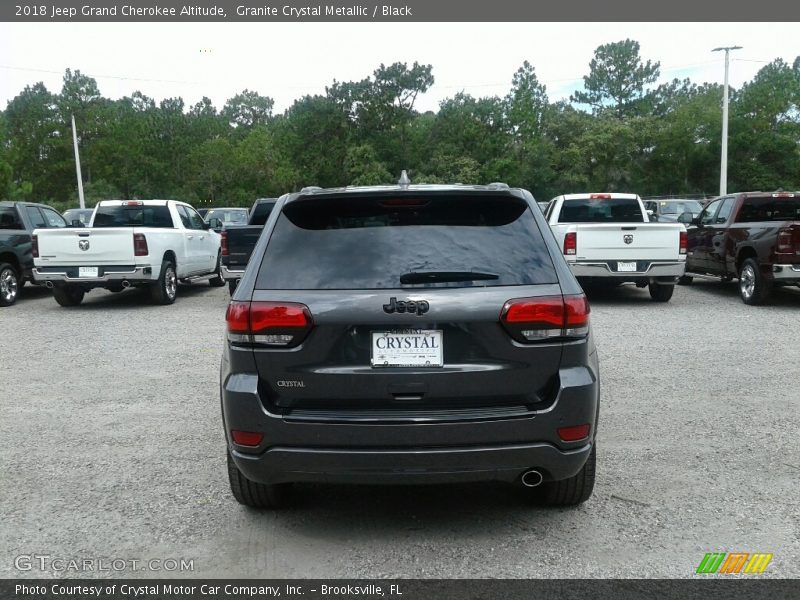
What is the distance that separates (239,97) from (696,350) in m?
118

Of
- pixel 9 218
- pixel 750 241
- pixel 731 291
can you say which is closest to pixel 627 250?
pixel 750 241

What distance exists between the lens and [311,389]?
3414 millimetres

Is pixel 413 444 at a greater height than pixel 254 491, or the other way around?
pixel 413 444

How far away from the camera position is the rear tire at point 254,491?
397cm

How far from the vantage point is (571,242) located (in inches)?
494

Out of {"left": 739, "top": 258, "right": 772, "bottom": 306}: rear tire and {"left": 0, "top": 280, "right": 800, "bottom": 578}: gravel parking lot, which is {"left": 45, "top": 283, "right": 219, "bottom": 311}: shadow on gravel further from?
{"left": 739, "top": 258, "right": 772, "bottom": 306}: rear tire

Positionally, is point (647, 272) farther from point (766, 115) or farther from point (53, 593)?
point (766, 115)

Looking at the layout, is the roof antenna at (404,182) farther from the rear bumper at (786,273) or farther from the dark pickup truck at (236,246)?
the rear bumper at (786,273)

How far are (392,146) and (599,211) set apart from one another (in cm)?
5902

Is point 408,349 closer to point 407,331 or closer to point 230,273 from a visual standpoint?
point 407,331

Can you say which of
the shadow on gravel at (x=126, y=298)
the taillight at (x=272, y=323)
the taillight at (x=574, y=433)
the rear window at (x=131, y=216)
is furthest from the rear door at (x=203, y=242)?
the taillight at (x=574, y=433)

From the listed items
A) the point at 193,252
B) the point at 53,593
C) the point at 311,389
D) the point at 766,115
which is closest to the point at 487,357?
the point at 311,389

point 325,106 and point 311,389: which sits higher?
point 325,106

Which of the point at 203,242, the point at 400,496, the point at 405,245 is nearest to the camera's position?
the point at 405,245
